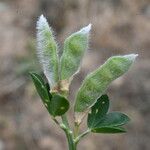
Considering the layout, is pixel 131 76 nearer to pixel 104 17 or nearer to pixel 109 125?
pixel 104 17

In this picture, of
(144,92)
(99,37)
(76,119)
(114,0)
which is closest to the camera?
(76,119)

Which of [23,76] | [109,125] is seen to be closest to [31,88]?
[23,76]

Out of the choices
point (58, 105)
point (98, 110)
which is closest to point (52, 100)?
point (58, 105)

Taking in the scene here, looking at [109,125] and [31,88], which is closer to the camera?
[109,125]

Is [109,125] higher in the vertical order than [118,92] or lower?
higher

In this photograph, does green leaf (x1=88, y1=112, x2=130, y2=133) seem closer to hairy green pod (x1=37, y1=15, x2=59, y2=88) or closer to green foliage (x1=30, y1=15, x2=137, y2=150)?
green foliage (x1=30, y1=15, x2=137, y2=150)

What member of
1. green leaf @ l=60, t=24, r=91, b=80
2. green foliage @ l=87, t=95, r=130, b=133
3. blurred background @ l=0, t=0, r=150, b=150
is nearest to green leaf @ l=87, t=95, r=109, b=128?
green foliage @ l=87, t=95, r=130, b=133

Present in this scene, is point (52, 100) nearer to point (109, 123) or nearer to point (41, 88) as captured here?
point (41, 88)
